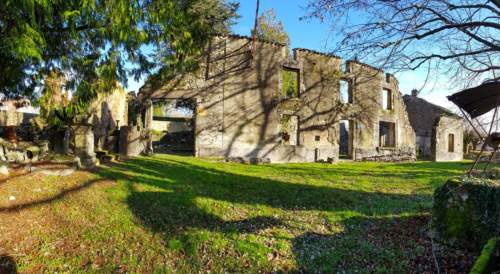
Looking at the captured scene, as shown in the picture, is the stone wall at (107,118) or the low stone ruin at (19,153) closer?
the low stone ruin at (19,153)

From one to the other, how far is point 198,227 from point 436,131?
2241 cm

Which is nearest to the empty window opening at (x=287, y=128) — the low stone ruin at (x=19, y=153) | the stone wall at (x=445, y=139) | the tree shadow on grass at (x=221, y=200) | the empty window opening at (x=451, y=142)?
the tree shadow on grass at (x=221, y=200)

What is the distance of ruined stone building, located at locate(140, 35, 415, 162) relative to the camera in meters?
15.3

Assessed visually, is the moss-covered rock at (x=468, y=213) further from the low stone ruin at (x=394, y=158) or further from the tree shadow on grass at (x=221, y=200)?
the low stone ruin at (x=394, y=158)

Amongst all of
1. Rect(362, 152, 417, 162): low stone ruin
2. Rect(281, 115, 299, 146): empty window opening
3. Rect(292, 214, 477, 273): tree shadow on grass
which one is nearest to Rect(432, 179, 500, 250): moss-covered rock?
Rect(292, 214, 477, 273): tree shadow on grass

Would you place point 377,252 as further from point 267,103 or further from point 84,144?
point 267,103

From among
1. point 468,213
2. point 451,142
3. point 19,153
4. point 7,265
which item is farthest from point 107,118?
point 451,142

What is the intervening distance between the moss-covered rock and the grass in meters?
0.46

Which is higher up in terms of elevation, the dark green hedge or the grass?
the dark green hedge

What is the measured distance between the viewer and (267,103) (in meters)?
16.5

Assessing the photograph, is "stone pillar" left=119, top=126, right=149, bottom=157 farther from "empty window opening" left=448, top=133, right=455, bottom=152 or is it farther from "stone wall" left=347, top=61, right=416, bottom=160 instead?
"empty window opening" left=448, top=133, right=455, bottom=152

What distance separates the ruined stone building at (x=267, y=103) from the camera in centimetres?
1526

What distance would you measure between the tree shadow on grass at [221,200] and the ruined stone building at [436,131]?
1279 cm

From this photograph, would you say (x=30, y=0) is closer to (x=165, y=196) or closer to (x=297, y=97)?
(x=165, y=196)
